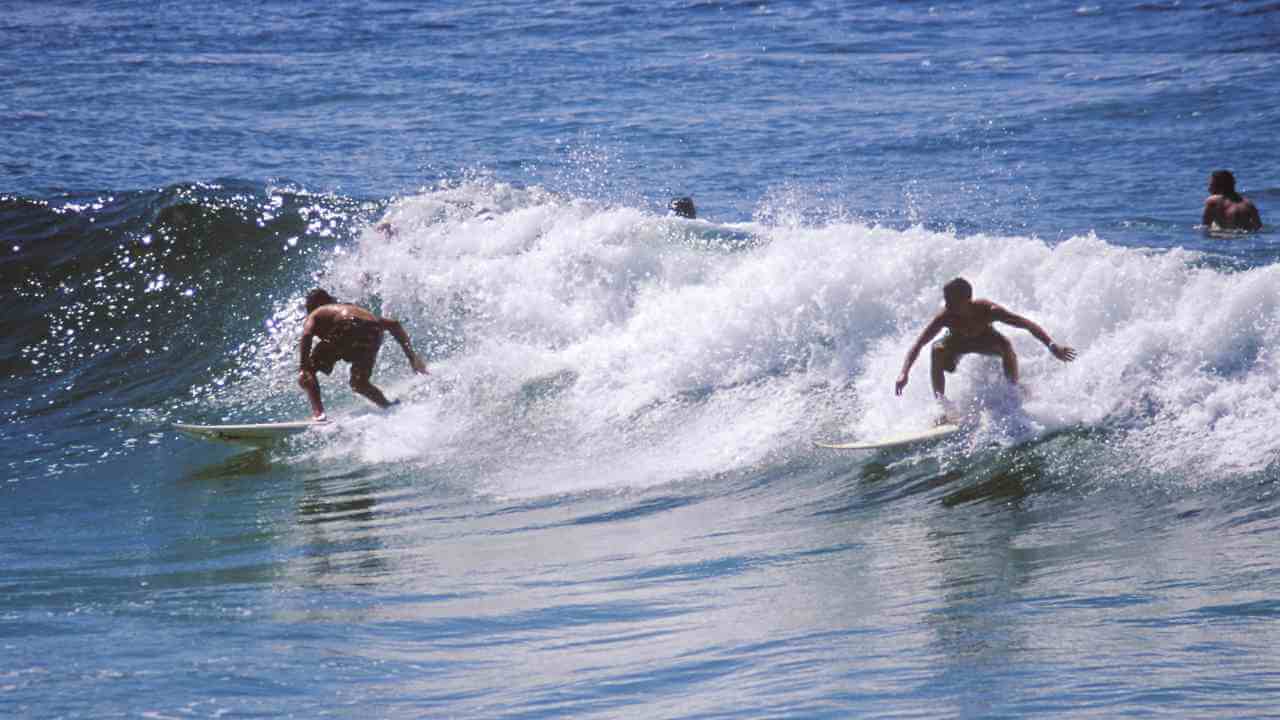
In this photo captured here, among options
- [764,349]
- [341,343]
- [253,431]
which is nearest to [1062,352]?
[764,349]

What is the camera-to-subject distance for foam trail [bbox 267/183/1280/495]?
985cm

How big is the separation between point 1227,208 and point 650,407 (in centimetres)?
758

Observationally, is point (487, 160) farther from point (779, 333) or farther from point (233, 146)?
point (779, 333)

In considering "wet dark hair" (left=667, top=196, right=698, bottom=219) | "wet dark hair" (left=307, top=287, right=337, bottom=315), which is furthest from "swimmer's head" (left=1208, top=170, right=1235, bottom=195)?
"wet dark hair" (left=307, top=287, right=337, bottom=315)

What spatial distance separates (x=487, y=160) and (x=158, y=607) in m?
15.3

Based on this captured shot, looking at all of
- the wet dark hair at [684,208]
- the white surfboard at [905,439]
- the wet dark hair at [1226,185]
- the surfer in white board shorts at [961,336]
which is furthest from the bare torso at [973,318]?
the wet dark hair at [1226,185]

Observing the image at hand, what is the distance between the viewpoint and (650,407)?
11.6 m

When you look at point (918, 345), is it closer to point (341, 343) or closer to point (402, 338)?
point (402, 338)

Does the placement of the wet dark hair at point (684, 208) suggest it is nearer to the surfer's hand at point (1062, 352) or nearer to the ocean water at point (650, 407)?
the ocean water at point (650, 407)

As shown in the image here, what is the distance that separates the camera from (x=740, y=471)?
1002cm

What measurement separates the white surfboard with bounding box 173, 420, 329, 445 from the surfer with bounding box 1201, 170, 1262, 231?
31.5ft

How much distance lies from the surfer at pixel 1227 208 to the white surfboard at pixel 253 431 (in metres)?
9.60

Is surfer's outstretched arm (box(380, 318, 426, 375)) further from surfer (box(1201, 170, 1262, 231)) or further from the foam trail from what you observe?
surfer (box(1201, 170, 1262, 231))

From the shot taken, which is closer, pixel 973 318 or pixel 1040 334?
pixel 1040 334
